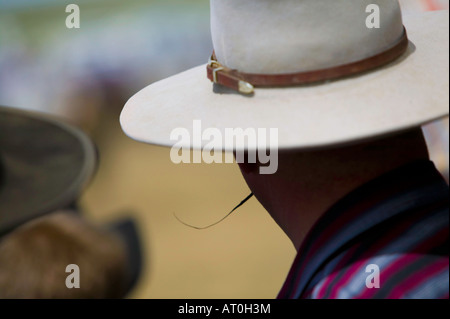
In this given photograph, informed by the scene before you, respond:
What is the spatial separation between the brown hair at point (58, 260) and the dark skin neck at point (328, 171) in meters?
1.25

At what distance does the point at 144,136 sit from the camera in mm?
1438

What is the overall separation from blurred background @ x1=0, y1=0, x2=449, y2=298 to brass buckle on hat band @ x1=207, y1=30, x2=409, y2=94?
6.58 feet

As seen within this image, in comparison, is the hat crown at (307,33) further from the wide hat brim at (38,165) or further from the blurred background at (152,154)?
the blurred background at (152,154)

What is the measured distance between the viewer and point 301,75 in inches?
51.8

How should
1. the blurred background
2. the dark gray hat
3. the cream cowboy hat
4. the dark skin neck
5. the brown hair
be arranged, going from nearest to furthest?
1. the cream cowboy hat
2. the dark skin neck
3. the dark gray hat
4. the brown hair
5. the blurred background

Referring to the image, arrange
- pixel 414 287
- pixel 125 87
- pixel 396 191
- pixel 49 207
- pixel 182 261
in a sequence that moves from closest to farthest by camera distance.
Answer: pixel 414 287
pixel 396 191
pixel 49 207
pixel 182 261
pixel 125 87

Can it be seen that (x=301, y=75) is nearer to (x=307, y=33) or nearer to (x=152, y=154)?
(x=307, y=33)

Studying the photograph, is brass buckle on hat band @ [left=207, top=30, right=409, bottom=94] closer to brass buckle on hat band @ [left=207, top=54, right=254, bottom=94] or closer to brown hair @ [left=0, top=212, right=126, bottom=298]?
brass buckle on hat band @ [left=207, top=54, right=254, bottom=94]

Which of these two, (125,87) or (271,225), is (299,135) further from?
(125,87)

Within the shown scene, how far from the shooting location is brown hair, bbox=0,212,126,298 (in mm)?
2334

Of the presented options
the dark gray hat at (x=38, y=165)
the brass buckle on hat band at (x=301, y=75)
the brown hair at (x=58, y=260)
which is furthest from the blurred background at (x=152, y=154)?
the brass buckle on hat band at (x=301, y=75)

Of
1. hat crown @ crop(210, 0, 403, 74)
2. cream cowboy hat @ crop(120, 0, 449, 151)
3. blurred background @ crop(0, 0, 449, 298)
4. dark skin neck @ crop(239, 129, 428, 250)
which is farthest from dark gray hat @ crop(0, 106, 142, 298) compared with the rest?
blurred background @ crop(0, 0, 449, 298)

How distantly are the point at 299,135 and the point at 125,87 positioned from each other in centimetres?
1139

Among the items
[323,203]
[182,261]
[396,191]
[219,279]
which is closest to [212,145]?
[323,203]
